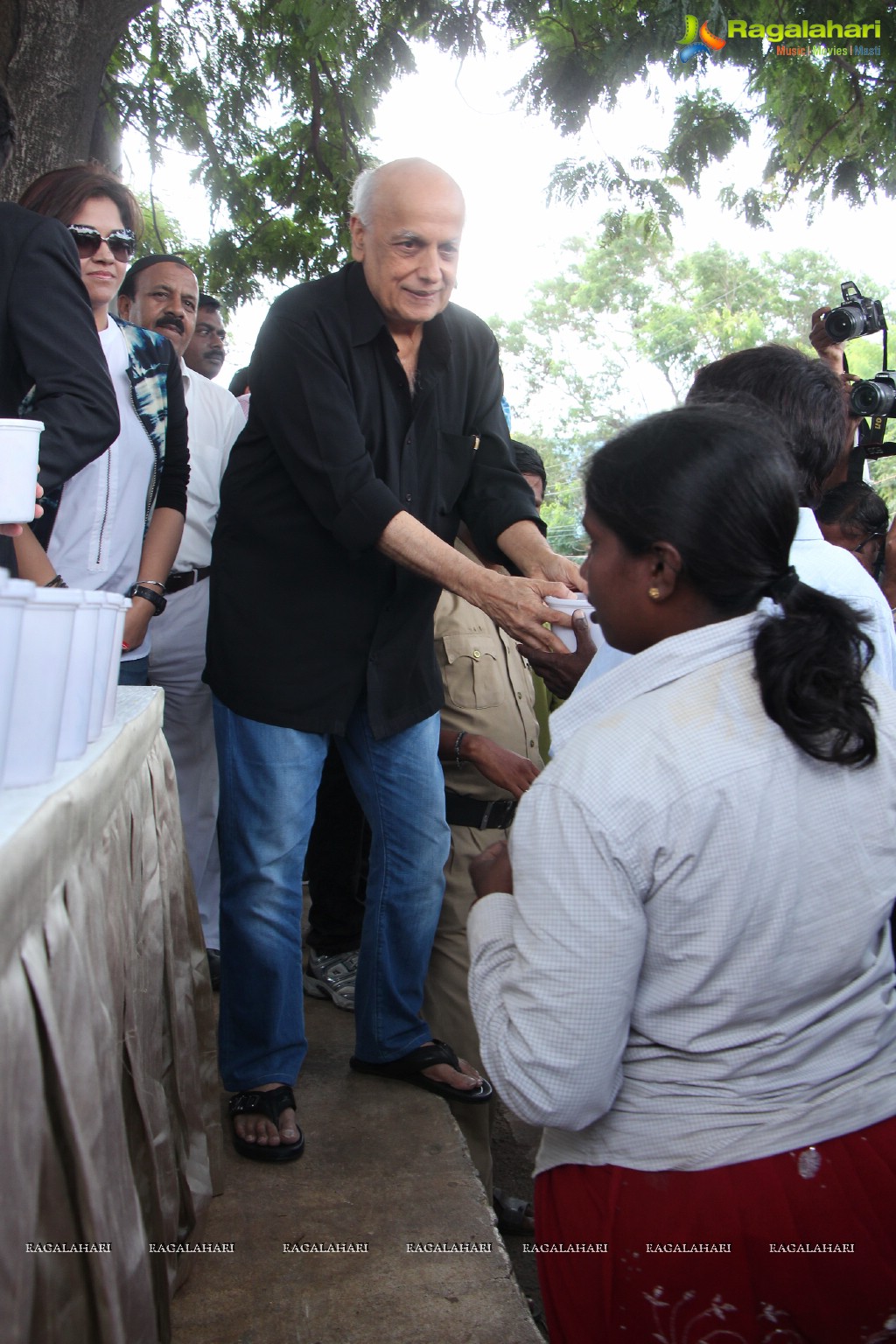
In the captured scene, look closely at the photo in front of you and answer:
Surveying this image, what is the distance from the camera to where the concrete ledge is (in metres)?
1.86

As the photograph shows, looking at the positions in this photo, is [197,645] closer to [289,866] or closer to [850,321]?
[289,866]

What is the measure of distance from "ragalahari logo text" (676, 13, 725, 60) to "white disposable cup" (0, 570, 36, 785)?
18.0ft

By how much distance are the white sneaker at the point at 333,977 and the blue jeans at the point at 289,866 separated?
0.66 meters

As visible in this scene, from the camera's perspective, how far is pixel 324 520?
2.35 m

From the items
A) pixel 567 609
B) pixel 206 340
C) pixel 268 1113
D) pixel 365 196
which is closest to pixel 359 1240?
pixel 268 1113

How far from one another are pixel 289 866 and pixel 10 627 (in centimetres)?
155

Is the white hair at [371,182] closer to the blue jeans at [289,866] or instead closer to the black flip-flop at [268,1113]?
the blue jeans at [289,866]

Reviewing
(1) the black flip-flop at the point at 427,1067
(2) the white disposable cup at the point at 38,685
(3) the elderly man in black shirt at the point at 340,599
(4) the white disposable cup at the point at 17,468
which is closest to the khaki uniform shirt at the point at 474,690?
(3) the elderly man in black shirt at the point at 340,599

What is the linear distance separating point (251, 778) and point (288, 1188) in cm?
81

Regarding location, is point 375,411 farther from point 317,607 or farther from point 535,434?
point 535,434

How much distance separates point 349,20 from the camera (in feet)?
18.3

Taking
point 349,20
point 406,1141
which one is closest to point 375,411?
point 406,1141

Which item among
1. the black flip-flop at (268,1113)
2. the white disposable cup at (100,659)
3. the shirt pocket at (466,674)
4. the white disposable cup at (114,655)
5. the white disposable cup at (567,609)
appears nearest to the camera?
the white disposable cup at (100,659)

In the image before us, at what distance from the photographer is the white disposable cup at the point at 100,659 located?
1.38 metres
